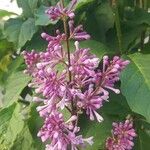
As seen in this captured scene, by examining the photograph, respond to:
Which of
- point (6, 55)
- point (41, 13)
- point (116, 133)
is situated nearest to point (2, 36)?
point (6, 55)

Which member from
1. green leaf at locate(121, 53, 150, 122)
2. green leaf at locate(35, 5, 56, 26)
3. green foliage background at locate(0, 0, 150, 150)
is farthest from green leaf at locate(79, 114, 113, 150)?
green leaf at locate(35, 5, 56, 26)

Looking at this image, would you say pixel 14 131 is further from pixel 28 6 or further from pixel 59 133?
pixel 59 133

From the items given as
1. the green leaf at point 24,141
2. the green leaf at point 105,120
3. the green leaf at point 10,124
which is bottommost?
the green leaf at point 24,141

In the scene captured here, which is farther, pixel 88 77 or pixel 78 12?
pixel 78 12

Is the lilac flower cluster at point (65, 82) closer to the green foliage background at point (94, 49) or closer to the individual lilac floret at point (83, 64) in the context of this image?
the individual lilac floret at point (83, 64)

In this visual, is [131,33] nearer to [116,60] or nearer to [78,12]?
[78,12]

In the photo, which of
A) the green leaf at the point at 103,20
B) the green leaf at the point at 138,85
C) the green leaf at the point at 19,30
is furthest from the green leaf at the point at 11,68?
the green leaf at the point at 138,85

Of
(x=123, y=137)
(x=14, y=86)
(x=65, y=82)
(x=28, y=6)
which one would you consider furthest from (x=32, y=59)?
(x=28, y=6)

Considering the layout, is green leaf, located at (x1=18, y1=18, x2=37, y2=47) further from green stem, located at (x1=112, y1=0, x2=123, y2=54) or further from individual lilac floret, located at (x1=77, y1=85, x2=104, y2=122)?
individual lilac floret, located at (x1=77, y1=85, x2=104, y2=122)
